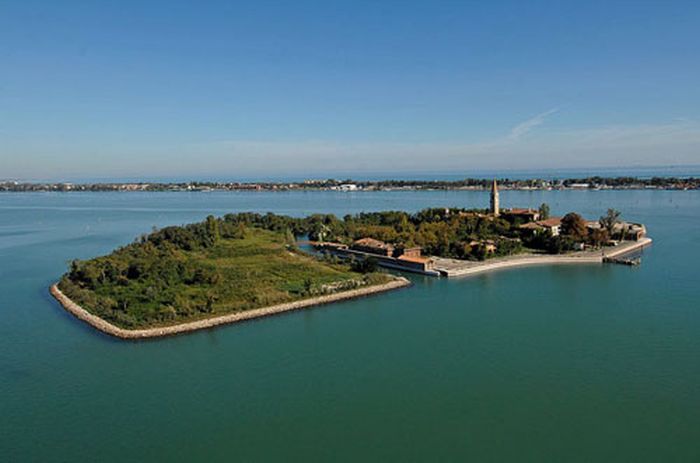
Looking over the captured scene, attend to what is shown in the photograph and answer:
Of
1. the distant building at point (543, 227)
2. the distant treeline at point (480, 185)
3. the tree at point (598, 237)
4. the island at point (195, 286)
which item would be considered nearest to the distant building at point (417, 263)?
the island at point (195, 286)

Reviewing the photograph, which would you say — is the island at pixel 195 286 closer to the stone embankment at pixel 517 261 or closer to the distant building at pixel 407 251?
the distant building at pixel 407 251

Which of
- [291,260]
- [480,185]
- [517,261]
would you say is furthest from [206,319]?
[480,185]

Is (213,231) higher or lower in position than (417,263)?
higher

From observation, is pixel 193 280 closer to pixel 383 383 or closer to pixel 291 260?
pixel 291 260

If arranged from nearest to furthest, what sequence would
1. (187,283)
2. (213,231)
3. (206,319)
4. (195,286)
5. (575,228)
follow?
(206,319) → (195,286) → (187,283) → (575,228) → (213,231)

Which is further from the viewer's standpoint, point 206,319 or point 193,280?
point 193,280

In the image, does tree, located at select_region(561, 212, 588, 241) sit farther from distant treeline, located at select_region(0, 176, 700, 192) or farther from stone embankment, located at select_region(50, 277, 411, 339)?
distant treeline, located at select_region(0, 176, 700, 192)
